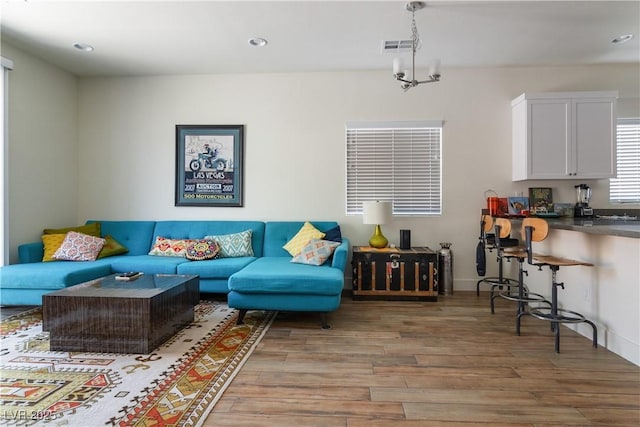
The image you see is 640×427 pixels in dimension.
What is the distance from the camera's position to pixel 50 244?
12.0 ft

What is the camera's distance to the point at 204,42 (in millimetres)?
3494

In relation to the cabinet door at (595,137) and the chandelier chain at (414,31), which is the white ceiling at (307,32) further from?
the cabinet door at (595,137)

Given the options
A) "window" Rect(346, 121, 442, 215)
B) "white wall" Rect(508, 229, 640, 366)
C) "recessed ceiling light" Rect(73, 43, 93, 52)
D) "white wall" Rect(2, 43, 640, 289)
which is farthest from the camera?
"window" Rect(346, 121, 442, 215)

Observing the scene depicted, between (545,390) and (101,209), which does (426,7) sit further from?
(101,209)

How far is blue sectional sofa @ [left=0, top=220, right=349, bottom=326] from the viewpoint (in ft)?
9.33

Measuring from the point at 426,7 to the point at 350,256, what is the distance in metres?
2.70

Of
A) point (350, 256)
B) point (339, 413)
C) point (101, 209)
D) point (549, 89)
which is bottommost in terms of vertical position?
point (339, 413)

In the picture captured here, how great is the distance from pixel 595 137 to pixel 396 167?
223cm

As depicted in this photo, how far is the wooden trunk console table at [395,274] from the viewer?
3715mm

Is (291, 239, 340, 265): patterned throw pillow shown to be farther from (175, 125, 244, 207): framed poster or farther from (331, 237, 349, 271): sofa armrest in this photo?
(175, 125, 244, 207): framed poster

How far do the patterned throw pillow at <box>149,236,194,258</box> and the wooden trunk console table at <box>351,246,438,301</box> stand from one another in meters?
1.98

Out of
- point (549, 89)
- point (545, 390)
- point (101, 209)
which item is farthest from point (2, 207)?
point (549, 89)

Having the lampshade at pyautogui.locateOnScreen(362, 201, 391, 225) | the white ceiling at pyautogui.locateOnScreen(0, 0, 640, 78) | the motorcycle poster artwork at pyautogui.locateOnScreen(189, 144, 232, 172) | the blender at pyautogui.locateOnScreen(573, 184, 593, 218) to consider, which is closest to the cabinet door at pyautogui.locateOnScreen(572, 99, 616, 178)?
the blender at pyautogui.locateOnScreen(573, 184, 593, 218)

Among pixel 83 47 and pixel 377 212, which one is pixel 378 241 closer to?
pixel 377 212
